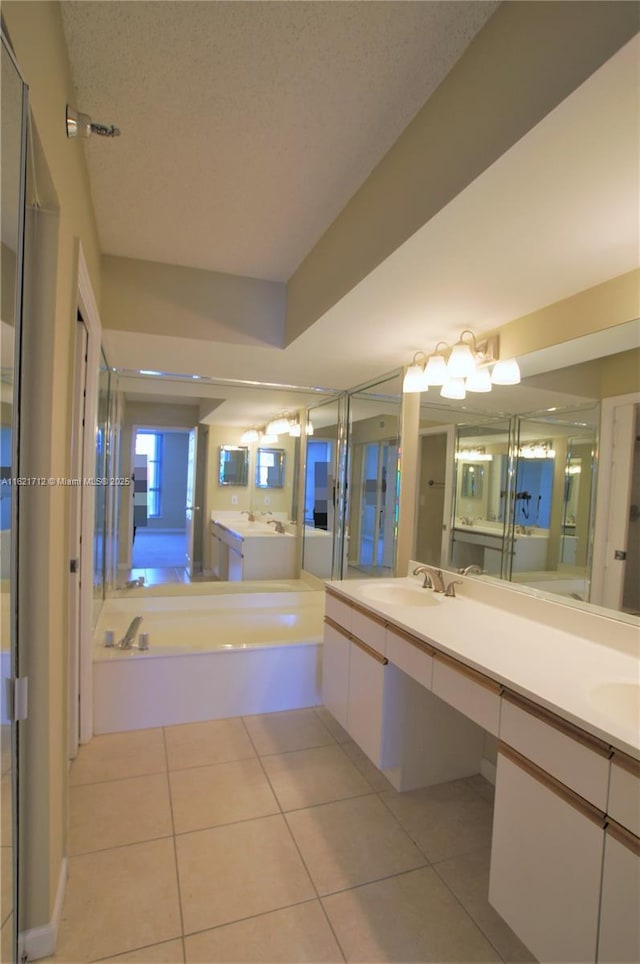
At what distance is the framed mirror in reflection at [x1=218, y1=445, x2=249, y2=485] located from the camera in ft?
13.8

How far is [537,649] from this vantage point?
1.54m

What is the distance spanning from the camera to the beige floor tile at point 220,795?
6.06ft

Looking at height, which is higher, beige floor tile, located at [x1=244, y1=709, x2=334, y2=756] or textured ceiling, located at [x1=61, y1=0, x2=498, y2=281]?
textured ceiling, located at [x1=61, y1=0, x2=498, y2=281]

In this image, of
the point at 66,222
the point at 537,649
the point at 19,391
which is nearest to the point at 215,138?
the point at 66,222

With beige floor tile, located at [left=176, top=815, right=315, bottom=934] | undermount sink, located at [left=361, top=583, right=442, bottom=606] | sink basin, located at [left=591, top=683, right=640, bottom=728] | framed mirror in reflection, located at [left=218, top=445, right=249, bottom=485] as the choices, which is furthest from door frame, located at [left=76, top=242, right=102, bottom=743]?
sink basin, located at [left=591, top=683, right=640, bottom=728]

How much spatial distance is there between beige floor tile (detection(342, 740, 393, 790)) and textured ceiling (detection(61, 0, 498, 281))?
254 cm

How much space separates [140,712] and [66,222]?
2.36 m

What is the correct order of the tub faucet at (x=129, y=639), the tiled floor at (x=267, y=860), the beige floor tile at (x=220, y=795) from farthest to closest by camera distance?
the tub faucet at (x=129, y=639), the beige floor tile at (x=220, y=795), the tiled floor at (x=267, y=860)

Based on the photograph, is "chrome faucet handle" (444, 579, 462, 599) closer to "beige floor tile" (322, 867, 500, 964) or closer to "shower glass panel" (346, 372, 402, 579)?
"shower glass panel" (346, 372, 402, 579)

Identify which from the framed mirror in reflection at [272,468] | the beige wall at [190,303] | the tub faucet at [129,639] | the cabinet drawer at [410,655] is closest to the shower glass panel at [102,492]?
the tub faucet at [129,639]

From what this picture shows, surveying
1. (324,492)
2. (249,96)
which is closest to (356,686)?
(324,492)

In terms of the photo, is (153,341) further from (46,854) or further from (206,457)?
(46,854)

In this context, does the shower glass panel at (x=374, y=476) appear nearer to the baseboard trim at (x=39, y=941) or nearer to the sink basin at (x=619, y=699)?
the sink basin at (x=619, y=699)

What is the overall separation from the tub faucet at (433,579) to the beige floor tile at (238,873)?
50.3 inches
